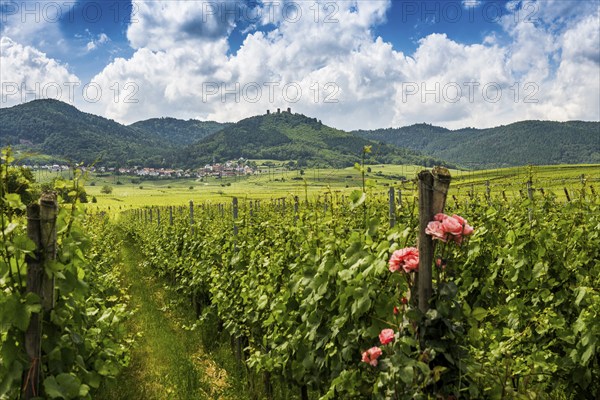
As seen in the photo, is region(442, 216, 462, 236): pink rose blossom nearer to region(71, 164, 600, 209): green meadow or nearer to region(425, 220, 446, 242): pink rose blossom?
region(425, 220, 446, 242): pink rose blossom

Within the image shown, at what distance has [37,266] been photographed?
2381 mm

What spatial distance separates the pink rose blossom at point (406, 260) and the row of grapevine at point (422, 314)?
4.9 inches

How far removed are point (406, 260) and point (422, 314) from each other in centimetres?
31

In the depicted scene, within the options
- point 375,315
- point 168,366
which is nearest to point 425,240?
point 375,315

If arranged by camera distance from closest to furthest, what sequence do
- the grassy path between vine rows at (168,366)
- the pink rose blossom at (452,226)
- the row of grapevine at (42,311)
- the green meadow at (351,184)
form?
1. the pink rose blossom at (452,226)
2. the row of grapevine at (42,311)
3. the green meadow at (351,184)
4. the grassy path between vine rows at (168,366)

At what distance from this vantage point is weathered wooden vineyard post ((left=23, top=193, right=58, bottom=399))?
2.37m

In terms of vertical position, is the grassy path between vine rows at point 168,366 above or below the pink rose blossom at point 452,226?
below

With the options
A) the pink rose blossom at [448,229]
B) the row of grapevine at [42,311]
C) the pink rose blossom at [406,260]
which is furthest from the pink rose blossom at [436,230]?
the row of grapevine at [42,311]

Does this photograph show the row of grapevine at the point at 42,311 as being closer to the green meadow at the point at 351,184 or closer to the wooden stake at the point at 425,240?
the green meadow at the point at 351,184

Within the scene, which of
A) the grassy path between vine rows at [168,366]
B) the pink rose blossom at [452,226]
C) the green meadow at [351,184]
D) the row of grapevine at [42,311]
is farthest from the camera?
the grassy path between vine rows at [168,366]

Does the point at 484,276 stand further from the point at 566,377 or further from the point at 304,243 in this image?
the point at 304,243

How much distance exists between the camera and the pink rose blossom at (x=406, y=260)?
2.34 meters

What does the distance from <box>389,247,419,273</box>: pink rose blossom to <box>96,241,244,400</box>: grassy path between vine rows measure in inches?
113

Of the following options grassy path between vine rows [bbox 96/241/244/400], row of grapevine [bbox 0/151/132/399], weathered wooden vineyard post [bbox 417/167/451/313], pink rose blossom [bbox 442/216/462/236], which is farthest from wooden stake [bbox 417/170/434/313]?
grassy path between vine rows [bbox 96/241/244/400]
